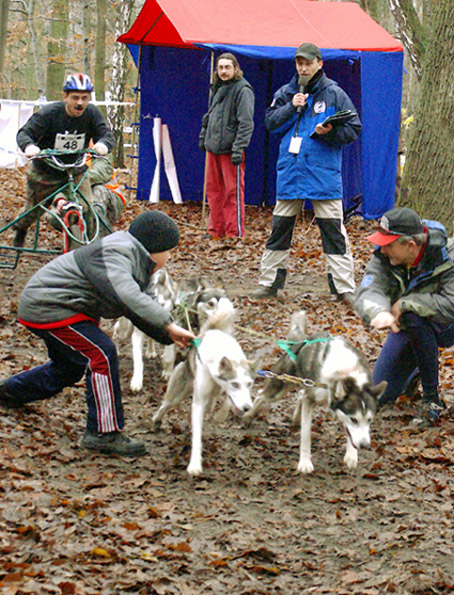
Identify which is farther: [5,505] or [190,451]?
[190,451]

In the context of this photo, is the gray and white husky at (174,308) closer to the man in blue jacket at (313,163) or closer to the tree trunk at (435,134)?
the man in blue jacket at (313,163)

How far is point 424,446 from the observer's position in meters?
5.27

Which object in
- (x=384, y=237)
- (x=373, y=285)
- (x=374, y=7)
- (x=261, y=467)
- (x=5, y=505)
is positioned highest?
(x=374, y=7)

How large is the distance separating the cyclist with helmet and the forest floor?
2.45 m

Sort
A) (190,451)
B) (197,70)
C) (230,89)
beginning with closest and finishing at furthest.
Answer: (190,451), (230,89), (197,70)

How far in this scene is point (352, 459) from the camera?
4883 mm

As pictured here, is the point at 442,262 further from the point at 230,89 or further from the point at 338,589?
the point at 230,89

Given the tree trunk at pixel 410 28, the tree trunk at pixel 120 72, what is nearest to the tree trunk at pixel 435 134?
the tree trunk at pixel 410 28

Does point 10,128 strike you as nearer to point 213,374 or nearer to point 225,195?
point 225,195

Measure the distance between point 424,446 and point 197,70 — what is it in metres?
12.2


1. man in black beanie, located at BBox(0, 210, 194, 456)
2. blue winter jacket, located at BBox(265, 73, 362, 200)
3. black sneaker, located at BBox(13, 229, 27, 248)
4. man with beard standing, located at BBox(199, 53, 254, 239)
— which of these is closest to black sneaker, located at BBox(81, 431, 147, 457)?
man in black beanie, located at BBox(0, 210, 194, 456)

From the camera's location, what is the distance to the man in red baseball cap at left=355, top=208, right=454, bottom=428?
516cm

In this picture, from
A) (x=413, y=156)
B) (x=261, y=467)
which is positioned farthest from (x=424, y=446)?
(x=413, y=156)

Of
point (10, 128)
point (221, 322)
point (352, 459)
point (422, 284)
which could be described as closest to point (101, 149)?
→ point (221, 322)
